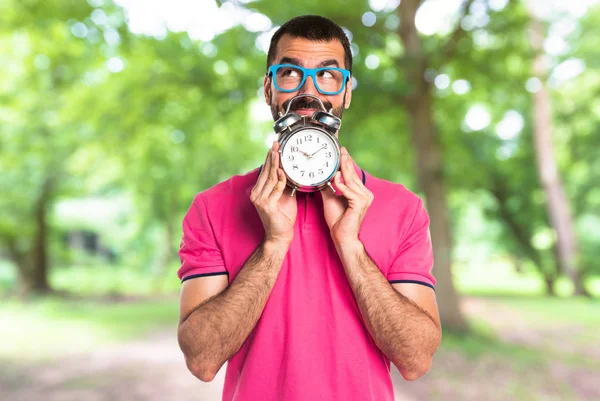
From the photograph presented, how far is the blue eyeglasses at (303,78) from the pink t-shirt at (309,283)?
12.7 inches

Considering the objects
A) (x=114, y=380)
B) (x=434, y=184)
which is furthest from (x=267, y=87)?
(x=434, y=184)

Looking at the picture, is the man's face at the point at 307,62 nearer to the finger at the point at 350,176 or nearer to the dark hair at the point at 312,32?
the dark hair at the point at 312,32

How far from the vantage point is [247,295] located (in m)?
1.83

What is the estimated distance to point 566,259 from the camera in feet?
61.8

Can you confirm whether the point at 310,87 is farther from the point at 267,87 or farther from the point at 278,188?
the point at 278,188

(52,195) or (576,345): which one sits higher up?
(52,195)

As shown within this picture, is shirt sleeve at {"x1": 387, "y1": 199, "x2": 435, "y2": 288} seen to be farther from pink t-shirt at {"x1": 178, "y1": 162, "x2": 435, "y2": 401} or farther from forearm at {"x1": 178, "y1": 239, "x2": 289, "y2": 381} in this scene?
forearm at {"x1": 178, "y1": 239, "x2": 289, "y2": 381}

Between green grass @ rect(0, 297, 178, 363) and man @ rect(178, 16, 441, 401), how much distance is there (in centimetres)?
981

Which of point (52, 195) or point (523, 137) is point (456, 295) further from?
point (52, 195)

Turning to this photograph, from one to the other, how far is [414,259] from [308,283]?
357mm

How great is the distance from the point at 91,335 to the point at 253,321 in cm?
1204

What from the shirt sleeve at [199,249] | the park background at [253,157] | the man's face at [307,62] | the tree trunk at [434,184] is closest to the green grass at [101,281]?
the park background at [253,157]

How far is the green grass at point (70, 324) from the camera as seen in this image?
37.9 feet

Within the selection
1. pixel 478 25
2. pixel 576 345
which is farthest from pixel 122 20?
pixel 576 345
